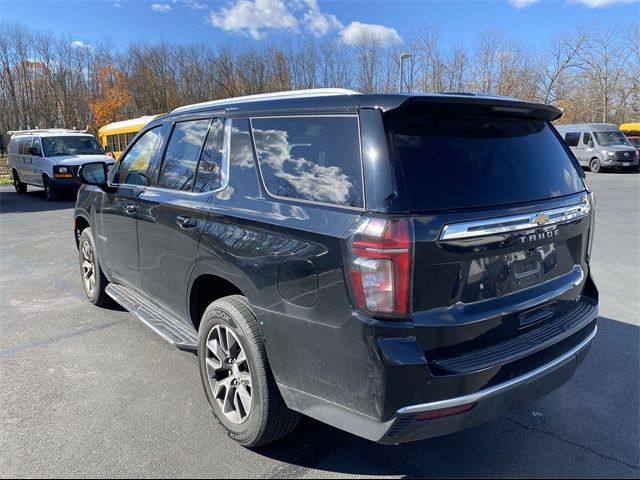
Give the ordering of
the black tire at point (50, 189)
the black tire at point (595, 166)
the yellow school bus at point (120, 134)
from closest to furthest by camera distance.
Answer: the black tire at point (50, 189) < the black tire at point (595, 166) < the yellow school bus at point (120, 134)

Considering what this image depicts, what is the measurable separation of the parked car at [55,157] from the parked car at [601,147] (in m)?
21.6

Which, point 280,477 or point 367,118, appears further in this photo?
point 280,477

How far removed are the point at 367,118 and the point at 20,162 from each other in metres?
19.4

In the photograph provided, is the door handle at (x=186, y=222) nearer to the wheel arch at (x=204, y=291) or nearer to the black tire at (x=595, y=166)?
the wheel arch at (x=204, y=291)

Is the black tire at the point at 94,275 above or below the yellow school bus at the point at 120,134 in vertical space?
below

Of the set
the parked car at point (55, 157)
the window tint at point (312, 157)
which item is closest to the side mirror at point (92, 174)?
the window tint at point (312, 157)

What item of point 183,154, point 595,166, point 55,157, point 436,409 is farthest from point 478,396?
point 595,166

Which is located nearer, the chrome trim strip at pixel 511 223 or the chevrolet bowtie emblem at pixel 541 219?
the chrome trim strip at pixel 511 223

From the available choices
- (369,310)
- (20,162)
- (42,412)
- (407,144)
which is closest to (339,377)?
(369,310)

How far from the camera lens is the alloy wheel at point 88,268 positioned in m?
5.05

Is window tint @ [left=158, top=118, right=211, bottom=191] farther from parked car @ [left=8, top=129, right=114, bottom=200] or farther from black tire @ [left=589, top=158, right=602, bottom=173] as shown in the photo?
black tire @ [left=589, top=158, right=602, bottom=173]

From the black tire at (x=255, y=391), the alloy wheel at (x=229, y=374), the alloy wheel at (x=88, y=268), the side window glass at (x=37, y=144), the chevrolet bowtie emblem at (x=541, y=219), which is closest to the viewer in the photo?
the chevrolet bowtie emblem at (x=541, y=219)

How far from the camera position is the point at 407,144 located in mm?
2172

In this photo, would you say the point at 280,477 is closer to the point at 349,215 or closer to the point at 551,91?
the point at 349,215
